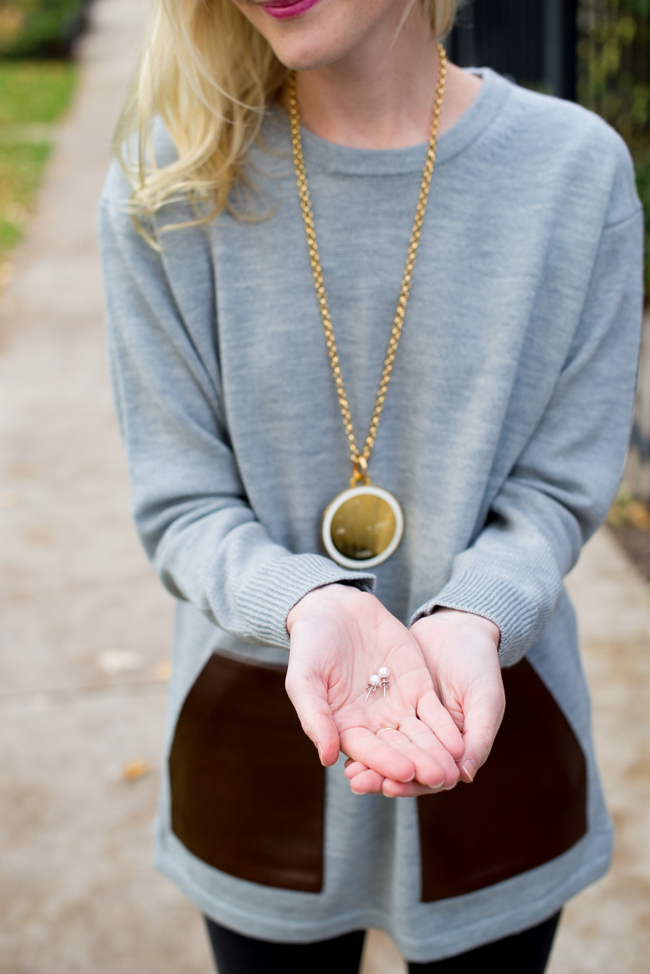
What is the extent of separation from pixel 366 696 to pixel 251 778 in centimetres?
31

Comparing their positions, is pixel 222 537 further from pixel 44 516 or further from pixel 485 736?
pixel 44 516

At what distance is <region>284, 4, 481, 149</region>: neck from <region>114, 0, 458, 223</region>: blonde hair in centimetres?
5

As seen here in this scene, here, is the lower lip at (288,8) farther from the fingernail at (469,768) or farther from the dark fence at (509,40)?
the dark fence at (509,40)

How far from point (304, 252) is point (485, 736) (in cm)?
68

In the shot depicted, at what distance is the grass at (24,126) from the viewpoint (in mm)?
8555

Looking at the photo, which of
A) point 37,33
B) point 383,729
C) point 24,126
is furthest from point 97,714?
point 37,33

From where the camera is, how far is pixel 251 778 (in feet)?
4.65

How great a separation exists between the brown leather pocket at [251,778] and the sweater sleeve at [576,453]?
0.31 m

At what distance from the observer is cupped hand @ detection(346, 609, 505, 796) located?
106 cm

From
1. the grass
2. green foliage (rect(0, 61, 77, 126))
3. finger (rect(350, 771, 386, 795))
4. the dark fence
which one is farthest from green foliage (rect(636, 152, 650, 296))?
green foliage (rect(0, 61, 77, 126))

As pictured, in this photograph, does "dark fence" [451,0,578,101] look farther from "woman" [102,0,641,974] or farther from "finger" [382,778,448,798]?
"finger" [382,778,448,798]

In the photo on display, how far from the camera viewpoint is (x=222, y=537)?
4.40 feet

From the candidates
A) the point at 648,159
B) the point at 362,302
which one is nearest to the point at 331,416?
the point at 362,302

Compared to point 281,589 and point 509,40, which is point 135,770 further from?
point 509,40
